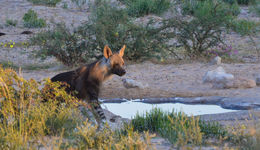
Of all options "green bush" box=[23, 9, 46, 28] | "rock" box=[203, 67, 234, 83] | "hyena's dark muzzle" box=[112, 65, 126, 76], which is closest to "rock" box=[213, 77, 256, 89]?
"rock" box=[203, 67, 234, 83]

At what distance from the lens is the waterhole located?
269 inches

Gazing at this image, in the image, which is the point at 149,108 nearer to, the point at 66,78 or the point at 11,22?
the point at 66,78

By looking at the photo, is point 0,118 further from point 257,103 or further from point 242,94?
point 242,94

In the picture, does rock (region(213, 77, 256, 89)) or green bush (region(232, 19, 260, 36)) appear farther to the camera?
green bush (region(232, 19, 260, 36))

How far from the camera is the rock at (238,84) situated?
27.2ft

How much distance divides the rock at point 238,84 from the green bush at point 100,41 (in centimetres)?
339

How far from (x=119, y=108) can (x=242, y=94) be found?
84.7 inches

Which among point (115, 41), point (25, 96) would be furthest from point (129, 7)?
point (25, 96)

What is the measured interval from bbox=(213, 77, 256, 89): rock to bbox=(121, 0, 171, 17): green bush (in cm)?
1072

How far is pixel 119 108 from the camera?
7.40 meters

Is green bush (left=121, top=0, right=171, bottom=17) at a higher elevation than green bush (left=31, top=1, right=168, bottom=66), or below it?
below

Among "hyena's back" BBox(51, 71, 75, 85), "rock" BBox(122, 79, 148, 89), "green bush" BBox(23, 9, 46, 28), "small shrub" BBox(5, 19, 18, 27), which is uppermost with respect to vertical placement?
"hyena's back" BBox(51, 71, 75, 85)

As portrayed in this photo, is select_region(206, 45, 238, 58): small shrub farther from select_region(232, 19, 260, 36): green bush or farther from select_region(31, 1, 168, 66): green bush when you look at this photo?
select_region(31, 1, 168, 66): green bush

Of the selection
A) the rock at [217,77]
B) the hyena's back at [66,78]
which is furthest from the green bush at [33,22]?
the hyena's back at [66,78]
